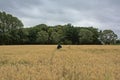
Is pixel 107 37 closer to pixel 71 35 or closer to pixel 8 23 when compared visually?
pixel 71 35

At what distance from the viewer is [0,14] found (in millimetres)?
100000

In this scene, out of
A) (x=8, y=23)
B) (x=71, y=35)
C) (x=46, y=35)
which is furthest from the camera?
(x=8, y=23)

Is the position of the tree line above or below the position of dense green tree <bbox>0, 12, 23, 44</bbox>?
below

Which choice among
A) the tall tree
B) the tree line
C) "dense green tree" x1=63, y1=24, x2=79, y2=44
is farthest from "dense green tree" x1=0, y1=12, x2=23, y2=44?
the tall tree

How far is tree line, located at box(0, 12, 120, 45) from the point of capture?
82.2m

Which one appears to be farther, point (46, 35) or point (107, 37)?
point (107, 37)

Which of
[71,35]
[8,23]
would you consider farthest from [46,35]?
[8,23]

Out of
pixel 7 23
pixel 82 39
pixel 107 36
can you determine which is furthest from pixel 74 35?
pixel 7 23

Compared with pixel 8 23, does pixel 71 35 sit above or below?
below

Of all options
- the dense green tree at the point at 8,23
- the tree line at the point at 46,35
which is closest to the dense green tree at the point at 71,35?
the tree line at the point at 46,35

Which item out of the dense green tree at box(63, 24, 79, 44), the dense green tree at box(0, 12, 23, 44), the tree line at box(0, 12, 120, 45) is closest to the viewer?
the tree line at box(0, 12, 120, 45)

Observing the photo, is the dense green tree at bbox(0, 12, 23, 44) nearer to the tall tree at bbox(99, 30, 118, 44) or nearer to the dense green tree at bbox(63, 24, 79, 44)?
the dense green tree at bbox(63, 24, 79, 44)

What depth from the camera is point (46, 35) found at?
292 ft

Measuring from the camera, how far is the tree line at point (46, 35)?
270ft
